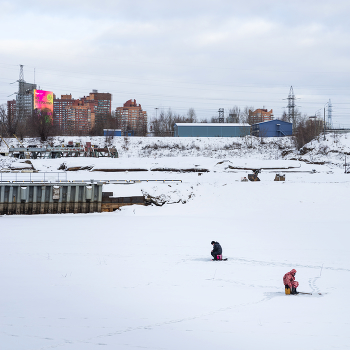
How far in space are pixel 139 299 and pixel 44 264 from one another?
193 inches

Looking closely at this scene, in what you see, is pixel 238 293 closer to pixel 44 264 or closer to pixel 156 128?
pixel 44 264

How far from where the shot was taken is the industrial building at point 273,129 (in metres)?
70.1

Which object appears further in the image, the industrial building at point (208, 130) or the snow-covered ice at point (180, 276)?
the industrial building at point (208, 130)

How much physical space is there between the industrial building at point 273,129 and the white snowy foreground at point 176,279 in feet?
150

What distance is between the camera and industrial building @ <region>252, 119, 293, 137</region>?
70.1 metres

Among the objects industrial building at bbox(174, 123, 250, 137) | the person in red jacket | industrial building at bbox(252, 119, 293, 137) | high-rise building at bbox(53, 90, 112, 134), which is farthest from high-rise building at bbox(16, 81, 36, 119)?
the person in red jacket

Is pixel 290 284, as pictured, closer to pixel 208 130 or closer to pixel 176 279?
pixel 176 279

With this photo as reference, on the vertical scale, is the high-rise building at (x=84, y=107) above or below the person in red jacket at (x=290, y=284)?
above

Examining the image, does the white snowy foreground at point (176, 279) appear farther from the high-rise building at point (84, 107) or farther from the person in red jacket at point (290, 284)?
the high-rise building at point (84, 107)

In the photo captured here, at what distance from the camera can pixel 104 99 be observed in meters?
189

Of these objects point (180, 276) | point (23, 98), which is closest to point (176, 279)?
point (180, 276)

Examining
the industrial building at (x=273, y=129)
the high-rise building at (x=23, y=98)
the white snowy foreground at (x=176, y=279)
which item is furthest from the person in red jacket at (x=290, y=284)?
the high-rise building at (x=23, y=98)

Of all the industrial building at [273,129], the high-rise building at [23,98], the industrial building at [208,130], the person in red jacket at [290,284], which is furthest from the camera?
the high-rise building at [23,98]

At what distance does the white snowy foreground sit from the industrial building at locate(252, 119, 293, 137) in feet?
150
